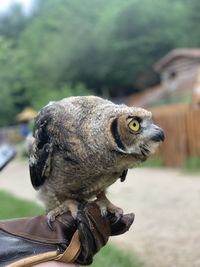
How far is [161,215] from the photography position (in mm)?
7996

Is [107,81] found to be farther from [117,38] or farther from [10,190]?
[10,190]

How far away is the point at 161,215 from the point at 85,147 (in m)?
6.06

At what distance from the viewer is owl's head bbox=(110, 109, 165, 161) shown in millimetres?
1973

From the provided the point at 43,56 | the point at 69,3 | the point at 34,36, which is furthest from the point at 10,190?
the point at 69,3

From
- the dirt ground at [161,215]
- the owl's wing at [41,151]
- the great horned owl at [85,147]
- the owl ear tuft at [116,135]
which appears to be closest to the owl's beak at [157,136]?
the great horned owl at [85,147]

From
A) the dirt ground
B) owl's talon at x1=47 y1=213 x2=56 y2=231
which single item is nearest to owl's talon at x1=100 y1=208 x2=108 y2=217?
owl's talon at x1=47 y1=213 x2=56 y2=231

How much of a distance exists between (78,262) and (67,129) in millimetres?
608

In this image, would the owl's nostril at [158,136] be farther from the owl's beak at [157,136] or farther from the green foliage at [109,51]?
the green foliage at [109,51]

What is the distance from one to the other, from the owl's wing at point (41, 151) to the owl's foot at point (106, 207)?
12.6 inches

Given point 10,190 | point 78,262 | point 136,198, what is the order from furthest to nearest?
1. point 10,190
2. point 136,198
3. point 78,262

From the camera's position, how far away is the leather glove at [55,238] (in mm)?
1772

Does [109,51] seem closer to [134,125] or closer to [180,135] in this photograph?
[180,135]

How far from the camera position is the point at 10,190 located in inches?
503

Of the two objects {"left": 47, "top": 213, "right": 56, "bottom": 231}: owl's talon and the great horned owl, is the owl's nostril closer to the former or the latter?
the great horned owl
